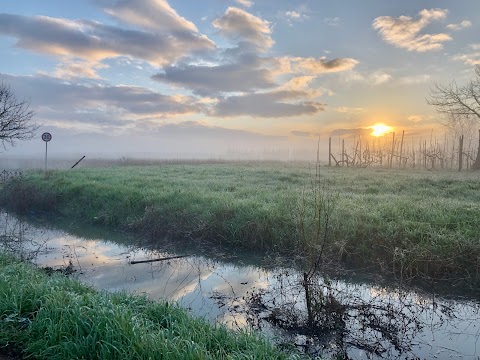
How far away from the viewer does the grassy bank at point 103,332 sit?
4207 millimetres

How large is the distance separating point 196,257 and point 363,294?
4.96m

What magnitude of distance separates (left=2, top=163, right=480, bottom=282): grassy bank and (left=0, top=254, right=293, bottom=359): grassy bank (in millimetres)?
2805

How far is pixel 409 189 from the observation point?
16.6m

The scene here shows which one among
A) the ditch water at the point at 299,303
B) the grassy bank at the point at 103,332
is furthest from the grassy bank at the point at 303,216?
the grassy bank at the point at 103,332

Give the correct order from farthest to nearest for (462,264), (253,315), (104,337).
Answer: (462,264) → (253,315) → (104,337)

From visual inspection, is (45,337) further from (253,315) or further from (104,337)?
(253,315)

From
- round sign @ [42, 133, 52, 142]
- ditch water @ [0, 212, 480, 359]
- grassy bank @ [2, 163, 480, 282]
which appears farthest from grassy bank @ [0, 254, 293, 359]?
round sign @ [42, 133, 52, 142]

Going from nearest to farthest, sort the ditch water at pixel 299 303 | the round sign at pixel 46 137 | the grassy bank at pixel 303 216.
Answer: the ditch water at pixel 299 303
the grassy bank at pixel 303 216
the round sign at pixel 46 137

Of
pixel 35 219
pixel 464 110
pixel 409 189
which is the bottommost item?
pixel 35 219

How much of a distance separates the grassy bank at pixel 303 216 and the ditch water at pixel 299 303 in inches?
43.8

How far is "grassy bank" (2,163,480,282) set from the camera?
8.88m

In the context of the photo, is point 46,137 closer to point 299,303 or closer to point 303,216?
point 303,216

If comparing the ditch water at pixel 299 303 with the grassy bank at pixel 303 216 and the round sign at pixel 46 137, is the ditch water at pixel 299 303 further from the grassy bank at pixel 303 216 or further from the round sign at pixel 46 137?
the round sign at pixel 46 137

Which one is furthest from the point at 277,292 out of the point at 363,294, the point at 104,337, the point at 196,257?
the point at 104,337
